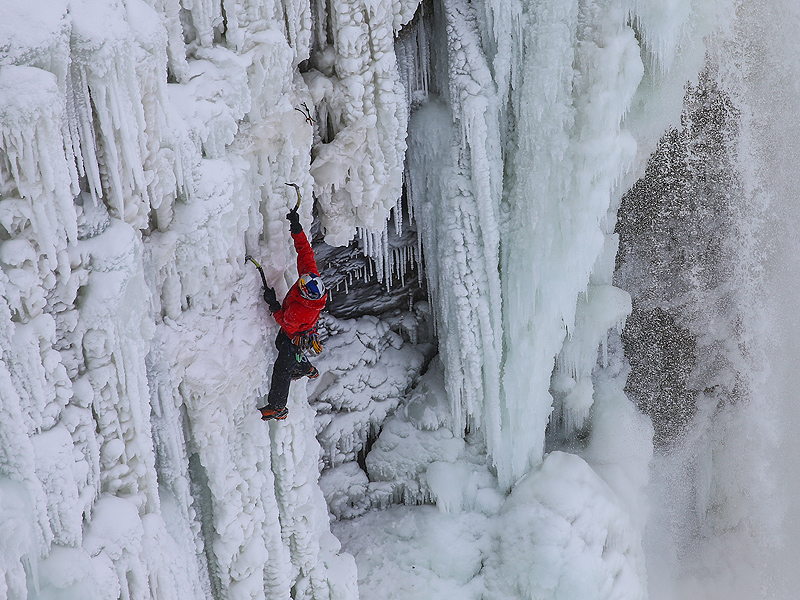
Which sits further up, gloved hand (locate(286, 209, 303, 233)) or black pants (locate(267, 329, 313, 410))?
gloved hand (locate(286, 209, 303, 233))

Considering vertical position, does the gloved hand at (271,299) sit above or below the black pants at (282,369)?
above

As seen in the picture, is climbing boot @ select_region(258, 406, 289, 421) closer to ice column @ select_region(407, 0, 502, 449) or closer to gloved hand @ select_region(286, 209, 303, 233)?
gloved hand @ select_region(286, 209, 303, 233)

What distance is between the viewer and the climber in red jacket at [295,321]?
151 inches

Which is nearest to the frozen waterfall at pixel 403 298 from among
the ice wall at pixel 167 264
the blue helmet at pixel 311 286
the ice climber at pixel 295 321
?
the ice wall at pixel 167 264

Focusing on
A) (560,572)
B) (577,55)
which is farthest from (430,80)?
(560,572)

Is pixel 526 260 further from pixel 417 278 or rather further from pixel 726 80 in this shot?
pixel 726 80

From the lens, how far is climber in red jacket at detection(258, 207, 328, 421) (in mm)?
3844

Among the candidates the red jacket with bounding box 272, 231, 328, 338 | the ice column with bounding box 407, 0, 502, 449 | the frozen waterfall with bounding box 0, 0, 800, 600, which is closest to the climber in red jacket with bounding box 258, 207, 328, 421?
the red jacket with bounding box 272, 231, 328, 338

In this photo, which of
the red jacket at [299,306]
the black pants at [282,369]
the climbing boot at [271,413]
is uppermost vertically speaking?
the red jacket at [299,306]

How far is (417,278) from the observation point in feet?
20.8

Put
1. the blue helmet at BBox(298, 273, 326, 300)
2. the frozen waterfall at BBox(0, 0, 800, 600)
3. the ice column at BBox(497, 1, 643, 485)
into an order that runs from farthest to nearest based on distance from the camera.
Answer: the ice column at BBox(497, 1, 643, 485)
the blue helmet at BBox(298, 273, 326, 300)
the frozen waterfall at BBox(0, 0, 800, 600)

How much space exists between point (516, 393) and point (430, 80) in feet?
7.71

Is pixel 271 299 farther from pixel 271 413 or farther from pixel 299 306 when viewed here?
pixel 271 413

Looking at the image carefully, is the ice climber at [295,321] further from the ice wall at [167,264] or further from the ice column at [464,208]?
the ice column at [464,208]
